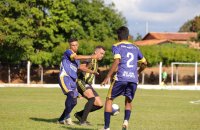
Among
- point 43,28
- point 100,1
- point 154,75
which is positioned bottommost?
point 154,75

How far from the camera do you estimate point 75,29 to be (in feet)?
195

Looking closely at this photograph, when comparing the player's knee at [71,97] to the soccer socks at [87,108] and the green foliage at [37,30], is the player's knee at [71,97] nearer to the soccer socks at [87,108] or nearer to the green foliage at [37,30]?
the soccer socks at [87,108]

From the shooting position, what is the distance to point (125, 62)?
10.5 meters

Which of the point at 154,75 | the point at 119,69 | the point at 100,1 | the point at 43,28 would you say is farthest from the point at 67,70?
the point at 100,1

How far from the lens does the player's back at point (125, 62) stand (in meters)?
10.5

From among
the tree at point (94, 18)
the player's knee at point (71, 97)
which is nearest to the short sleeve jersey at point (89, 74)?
the player's knee at point (71, 97)

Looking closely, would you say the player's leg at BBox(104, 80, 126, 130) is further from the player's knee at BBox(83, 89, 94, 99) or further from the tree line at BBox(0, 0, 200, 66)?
the tree line at BBox(0, 0, 200, 66)

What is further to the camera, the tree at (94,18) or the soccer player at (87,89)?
the tree at (94,18)

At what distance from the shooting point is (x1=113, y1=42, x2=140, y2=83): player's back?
10.5 m

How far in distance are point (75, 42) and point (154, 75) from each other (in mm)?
44907

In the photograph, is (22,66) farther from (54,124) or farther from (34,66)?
(54,124)

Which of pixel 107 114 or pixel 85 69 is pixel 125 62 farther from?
pixel 85 69

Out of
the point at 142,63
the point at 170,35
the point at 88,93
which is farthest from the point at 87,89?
the point at 170,35

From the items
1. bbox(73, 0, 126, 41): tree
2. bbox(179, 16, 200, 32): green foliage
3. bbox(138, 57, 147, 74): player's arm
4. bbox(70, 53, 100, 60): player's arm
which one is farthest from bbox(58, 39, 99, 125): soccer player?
bbox(179, 16, 200, 32): green foliage
